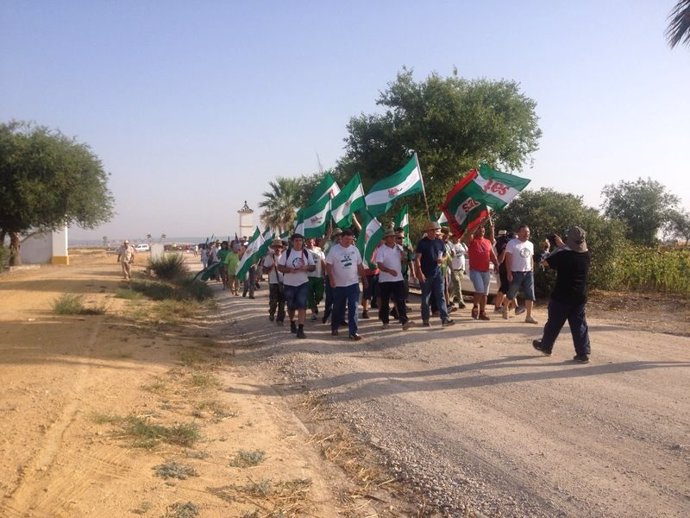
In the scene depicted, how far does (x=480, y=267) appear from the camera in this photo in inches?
482

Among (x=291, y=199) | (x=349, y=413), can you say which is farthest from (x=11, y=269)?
(x=349, y=413)

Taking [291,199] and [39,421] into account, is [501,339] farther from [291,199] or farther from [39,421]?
[291,199]

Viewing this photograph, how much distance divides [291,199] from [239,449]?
1593 inches

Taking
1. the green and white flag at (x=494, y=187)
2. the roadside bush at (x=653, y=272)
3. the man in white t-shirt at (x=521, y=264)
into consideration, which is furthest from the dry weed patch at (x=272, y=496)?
the roadside bush at (x=653, y=272)

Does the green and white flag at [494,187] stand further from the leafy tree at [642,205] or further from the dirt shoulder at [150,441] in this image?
the leafy tree at [642,205]

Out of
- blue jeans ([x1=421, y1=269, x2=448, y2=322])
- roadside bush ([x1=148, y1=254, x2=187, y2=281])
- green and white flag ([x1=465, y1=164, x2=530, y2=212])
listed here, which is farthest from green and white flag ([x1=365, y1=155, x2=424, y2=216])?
roadside bush ([x1=148, y1=254, x2=187, y2=281])

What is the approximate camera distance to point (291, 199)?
45594 millimetres

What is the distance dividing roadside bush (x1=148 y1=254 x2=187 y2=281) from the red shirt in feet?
63.3

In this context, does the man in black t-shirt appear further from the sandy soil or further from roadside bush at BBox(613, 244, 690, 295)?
roadside bush at BBox(613, 244, 690, 295)

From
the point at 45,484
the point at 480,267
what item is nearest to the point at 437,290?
the point at 480,267

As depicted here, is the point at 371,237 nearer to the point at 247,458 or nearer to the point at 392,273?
the point at 392,273

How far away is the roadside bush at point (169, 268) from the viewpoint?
97.3 feet

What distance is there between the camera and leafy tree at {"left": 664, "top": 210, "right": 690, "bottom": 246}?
4393 cm

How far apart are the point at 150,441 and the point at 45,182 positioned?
29.1 meters
